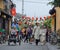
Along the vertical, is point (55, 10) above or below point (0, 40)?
above

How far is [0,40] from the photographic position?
33156mm

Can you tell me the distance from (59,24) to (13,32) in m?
10.3

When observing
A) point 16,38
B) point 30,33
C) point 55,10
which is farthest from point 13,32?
point 55,10

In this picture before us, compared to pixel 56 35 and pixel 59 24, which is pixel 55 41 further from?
pixel 59 24

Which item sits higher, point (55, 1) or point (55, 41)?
point (55, 1)

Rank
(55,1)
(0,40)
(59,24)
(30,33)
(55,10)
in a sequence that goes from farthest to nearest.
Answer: (55,10) → (59,24) → (30,33) → (0,40) → (55,1)

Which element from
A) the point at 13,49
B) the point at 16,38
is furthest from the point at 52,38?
the point at 13,49

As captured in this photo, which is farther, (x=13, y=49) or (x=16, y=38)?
(x=16, y=38)

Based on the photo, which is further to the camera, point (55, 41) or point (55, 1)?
point (55, 41)

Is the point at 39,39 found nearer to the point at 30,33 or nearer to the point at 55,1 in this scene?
the point at 30,33

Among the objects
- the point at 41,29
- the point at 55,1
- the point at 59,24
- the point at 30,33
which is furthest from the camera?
the point at 59,24

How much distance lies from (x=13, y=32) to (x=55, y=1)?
35.8ft

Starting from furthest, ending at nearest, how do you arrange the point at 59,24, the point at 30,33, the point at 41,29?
the point at 59,24
the point at 30,33
the point at 41,29

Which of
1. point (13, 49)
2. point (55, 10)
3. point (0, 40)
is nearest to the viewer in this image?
point (13, 49)
